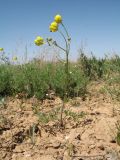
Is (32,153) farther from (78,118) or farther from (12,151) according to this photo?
(78,118)

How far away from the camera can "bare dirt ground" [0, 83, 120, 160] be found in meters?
2.90

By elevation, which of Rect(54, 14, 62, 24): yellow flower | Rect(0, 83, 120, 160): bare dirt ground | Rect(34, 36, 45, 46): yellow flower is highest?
Rect(54, 14, 62, 24): yellow flower

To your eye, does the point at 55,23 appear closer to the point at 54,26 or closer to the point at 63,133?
the point at 54,26

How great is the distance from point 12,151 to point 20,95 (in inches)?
73.6

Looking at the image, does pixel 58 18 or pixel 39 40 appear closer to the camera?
pixel 58 18

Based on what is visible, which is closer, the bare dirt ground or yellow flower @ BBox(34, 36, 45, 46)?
the bare dirt ground

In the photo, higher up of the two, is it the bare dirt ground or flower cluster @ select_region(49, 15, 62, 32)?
flower cluster @ select_region(49, 15, 62, 32)

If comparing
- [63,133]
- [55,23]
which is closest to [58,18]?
[55,23]

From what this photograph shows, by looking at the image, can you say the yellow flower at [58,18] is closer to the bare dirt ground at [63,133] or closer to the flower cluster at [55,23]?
the flower cluster at [55,23]

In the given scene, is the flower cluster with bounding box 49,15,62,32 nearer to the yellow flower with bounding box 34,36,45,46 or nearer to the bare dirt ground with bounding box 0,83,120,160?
the yellow flower with bounding box 34,36,45,46

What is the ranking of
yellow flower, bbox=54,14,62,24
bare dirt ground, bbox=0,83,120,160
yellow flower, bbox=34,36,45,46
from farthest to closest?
yellow flower, bbox=34,36,45,46
yellow flower, bbox=54,14,62,24
bare dirt ground, bbox=0,83,120,160

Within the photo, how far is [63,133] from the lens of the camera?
3.35 metres

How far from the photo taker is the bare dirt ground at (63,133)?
2902 mm

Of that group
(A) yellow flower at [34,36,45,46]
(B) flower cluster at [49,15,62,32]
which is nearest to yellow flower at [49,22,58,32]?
(B) flower cluster at [49,15,62,32]
